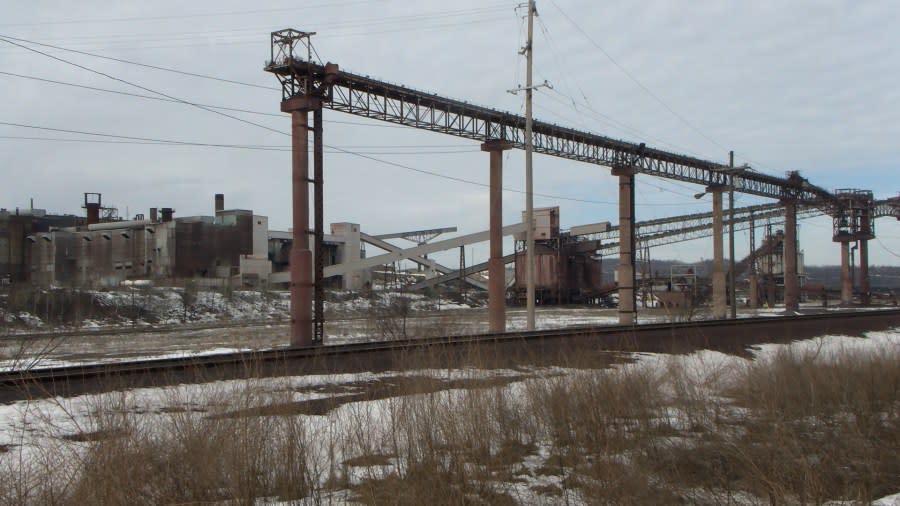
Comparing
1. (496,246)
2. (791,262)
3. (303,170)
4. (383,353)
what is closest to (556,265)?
(791,262)

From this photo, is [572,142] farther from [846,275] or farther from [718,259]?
[846,275]

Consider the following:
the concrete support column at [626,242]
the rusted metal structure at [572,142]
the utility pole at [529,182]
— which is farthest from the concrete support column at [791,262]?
the utility pole at [529,182]

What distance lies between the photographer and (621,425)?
8.48 metres

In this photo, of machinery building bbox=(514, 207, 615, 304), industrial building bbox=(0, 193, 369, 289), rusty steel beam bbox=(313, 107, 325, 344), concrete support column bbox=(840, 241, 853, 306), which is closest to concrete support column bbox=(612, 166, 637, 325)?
rusty steel beam bbox=(313, 107, 325, 344)

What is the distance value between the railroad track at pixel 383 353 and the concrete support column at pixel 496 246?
7.07 metres

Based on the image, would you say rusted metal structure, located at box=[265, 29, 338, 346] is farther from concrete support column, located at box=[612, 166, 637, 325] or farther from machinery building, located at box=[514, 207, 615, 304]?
machinery building, located at box=[514, 207, 615, 304]

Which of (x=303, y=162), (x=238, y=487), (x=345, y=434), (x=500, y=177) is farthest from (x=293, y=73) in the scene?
(x=238, y=487)

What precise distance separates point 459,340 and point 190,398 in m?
6.08

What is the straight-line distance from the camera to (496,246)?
28.6 m

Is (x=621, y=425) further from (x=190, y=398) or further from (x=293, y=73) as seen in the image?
(x=293, y=73)

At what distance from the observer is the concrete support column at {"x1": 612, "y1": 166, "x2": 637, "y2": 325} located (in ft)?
115

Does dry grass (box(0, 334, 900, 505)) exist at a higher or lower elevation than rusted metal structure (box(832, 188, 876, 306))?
lower

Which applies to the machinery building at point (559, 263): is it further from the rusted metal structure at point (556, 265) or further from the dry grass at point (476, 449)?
the dry grass at point (476, 449)

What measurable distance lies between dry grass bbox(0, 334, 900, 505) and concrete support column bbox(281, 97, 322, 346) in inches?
434
